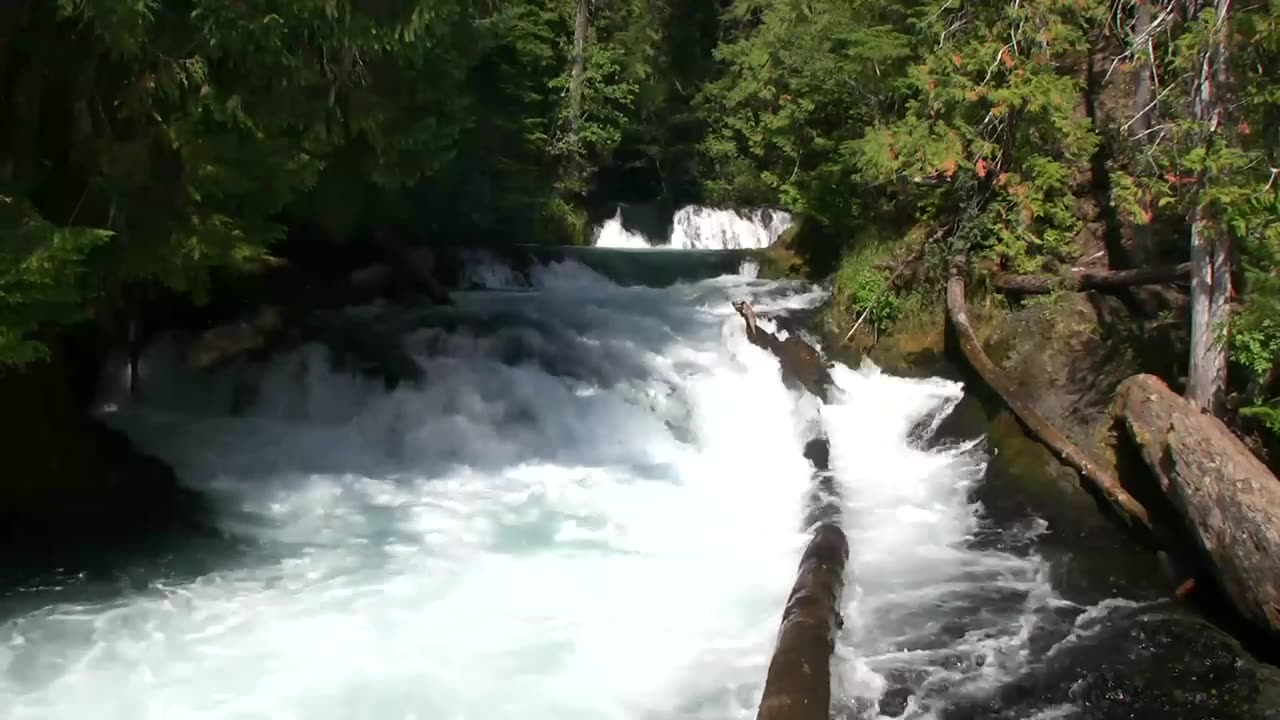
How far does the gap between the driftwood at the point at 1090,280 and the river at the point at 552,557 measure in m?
1.49

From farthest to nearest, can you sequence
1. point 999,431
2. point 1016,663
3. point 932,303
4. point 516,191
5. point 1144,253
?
point 516,191 → point 932,303 → point 1144,253 → point 999,431 → point 1016,663

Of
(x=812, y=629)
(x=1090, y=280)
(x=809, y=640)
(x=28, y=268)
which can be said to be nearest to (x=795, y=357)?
(x=1090, y=280)

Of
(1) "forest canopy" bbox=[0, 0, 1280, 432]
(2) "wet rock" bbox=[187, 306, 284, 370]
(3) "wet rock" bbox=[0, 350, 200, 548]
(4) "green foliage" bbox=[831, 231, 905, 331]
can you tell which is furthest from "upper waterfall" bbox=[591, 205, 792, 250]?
(3) "wet rock" bbox=[0, 350, 200, 548]

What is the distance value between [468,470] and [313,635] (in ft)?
12.6

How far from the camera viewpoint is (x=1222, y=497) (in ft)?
22.5

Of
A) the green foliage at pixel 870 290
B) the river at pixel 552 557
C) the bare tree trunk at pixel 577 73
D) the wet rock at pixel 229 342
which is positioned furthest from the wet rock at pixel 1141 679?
the bare tree trunk at pixel 577 73

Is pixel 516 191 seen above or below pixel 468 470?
above

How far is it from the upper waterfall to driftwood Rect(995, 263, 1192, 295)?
16.3 m

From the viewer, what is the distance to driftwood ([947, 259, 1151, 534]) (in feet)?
27.5

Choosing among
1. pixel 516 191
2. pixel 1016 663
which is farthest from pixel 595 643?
pixel 516 191

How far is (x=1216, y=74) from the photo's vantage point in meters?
7.78

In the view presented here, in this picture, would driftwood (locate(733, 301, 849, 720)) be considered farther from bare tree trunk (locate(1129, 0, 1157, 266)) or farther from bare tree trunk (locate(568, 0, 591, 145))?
bare tree trunk (locate(568, 0, 591, 145))

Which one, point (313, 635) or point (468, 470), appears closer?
point (313, 635)

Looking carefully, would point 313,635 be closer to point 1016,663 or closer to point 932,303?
point 1016,663
